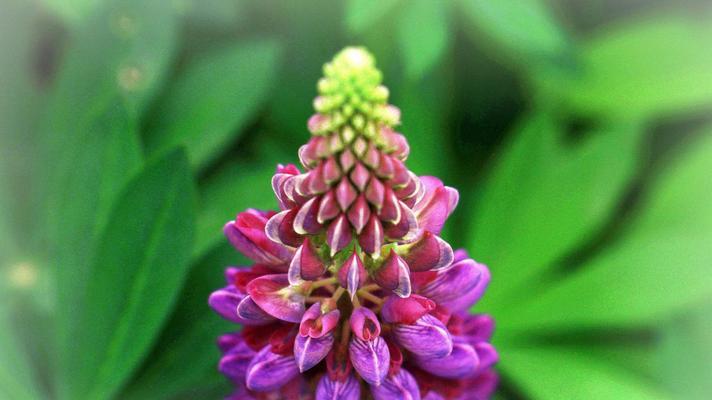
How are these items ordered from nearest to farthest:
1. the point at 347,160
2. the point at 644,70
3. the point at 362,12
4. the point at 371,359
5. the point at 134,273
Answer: the point at 347,160
the point at 371,359
the point at 134,273
the point at 362,12
the point at 644,70

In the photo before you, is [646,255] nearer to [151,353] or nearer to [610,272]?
[610,272]

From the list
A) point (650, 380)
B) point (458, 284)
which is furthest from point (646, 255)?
point (458, 284)

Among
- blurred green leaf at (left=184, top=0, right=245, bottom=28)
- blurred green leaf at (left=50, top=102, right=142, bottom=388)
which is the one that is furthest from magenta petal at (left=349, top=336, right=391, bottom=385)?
blurred green leaf at (left=184, top=0, right=245, bottom=28)

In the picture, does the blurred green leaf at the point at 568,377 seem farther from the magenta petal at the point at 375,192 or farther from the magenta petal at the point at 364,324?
the magenta petal at the point at 375,192

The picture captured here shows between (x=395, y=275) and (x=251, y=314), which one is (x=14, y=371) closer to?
(x=251, y=314)

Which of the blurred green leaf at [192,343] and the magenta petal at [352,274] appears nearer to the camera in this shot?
the magenta petal at [352,274]

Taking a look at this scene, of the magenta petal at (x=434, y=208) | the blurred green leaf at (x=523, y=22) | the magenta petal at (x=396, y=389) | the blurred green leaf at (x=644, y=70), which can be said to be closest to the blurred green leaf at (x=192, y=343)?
the magenta petal at (x=396, y=389)

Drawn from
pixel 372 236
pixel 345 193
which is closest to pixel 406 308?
pixel 372 236
